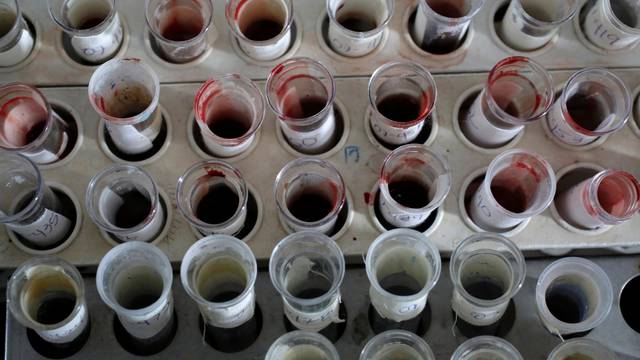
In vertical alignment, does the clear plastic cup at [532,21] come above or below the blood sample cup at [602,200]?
above

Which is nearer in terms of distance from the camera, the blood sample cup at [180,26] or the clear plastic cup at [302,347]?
the clear plastic cup at [302,347]

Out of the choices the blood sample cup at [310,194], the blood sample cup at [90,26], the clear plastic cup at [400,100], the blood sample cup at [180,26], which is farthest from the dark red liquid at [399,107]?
the blood sample cup at [90,26]

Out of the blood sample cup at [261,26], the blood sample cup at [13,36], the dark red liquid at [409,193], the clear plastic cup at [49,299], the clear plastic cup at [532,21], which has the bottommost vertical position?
the clear plastic cup at [49,299]

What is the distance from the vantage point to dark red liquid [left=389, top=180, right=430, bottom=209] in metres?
0.85

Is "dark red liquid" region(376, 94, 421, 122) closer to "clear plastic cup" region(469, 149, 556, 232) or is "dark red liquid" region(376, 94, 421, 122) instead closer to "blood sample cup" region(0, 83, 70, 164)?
"clear plastic cup" region(469, 149, 556, 232)

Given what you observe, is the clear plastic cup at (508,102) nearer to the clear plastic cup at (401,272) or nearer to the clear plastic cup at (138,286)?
the clear plastic cup at (401,272)

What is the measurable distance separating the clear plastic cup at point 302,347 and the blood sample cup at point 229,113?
0.75 feet

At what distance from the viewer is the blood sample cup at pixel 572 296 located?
0.77 meters

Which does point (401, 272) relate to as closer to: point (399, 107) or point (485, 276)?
point (485, 276)

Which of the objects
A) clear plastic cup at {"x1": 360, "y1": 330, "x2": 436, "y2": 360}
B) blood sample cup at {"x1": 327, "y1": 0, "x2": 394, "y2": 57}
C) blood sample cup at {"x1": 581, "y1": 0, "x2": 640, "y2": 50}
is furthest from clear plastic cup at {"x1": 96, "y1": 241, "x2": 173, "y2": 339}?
blood sample cup at {"x1": 581, "y1": 0, "x2": 640, "y2": 50}

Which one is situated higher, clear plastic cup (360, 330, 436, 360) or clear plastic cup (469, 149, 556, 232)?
clear plastic cup (469, 149, 556, 232)

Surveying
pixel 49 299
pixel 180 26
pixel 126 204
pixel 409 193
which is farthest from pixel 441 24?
pixel 49 299

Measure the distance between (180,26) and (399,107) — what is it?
30 centimetres

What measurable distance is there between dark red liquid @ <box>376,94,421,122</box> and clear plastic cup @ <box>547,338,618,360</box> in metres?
0.31
